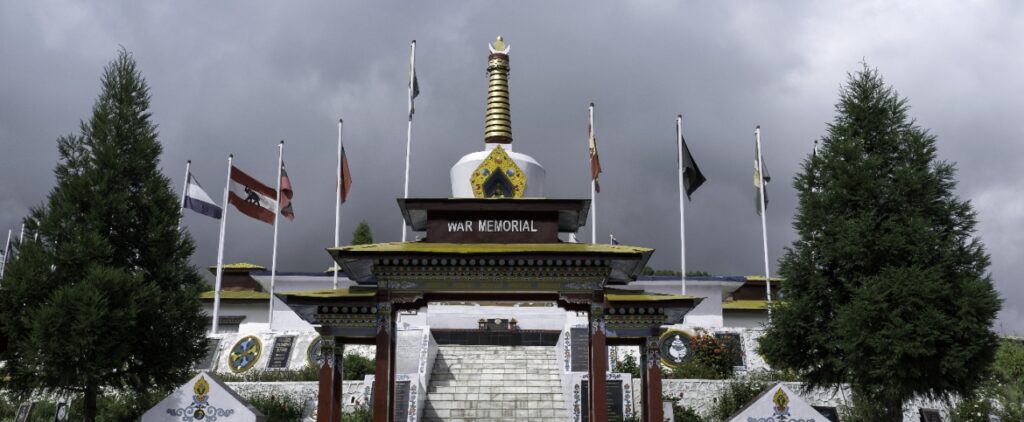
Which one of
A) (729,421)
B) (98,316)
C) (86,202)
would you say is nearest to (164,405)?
(98,316)

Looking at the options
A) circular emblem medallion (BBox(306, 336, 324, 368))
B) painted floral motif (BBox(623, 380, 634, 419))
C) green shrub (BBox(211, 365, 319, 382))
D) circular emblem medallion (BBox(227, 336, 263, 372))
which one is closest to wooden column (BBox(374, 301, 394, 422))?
painted floral motif (BBox(623, 380, 634, 419))

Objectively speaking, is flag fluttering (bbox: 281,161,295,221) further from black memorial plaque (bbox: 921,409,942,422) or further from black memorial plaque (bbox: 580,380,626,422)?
black memorial plaque (bbox: 921,409,942,422)

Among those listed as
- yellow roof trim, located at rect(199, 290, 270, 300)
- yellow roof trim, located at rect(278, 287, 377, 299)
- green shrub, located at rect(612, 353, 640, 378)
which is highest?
yellow roof trim, located at rect(199, 290, 270, 300)

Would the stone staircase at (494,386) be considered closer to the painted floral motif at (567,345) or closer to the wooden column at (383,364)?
the painted floral motif at (567,345)

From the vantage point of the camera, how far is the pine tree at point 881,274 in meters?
20.4

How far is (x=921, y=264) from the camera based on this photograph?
2105 centimetres

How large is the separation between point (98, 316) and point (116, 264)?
7.64 feet

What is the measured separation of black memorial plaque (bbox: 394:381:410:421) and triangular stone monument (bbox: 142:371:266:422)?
7730 millimetres

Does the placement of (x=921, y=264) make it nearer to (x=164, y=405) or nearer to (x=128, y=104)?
(x=164, y=405)

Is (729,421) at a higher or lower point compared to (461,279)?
lower

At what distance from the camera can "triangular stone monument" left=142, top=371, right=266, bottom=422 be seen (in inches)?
696

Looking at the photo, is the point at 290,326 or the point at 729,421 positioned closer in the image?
the point at 729,421

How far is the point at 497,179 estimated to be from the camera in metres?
22.7

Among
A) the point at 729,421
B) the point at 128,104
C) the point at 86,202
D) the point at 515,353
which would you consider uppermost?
the point at 128,104
